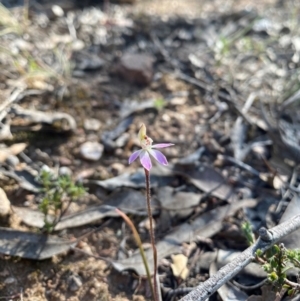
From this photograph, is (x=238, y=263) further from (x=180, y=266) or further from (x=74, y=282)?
(x=74, y=282)

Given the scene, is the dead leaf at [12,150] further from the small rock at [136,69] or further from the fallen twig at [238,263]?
the fallen twig at [238,263]

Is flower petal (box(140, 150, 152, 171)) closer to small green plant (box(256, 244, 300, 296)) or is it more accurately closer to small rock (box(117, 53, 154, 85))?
small green plant (box(256, 244, 300, 296))

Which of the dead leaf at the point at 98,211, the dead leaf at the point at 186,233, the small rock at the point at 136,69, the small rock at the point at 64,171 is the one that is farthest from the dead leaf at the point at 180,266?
the small rock at the point at 136,69

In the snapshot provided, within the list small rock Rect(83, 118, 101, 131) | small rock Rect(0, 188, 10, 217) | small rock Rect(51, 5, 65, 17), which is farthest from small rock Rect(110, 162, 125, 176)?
small rock Rect(51, 5, 65, 17)

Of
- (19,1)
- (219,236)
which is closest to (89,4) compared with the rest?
(19,1)

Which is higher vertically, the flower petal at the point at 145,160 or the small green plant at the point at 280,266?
the flower petal at the point at 145,160

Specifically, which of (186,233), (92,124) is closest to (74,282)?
(186,233)
